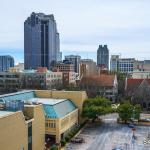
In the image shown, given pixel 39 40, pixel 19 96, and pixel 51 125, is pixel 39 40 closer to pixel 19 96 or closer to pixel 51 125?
pixel 19 96

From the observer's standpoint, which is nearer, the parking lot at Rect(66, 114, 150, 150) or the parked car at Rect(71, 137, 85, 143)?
the parking lot at Rect(66, 114, 150, 150)

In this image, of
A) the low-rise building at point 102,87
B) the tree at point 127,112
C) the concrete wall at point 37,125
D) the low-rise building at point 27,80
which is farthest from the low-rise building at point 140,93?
the concrete wall at point 37,125

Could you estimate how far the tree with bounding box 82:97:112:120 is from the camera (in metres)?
62.6

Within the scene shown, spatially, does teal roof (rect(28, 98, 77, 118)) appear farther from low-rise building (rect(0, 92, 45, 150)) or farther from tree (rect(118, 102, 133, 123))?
tree (rect(118, 102, 133, 123))

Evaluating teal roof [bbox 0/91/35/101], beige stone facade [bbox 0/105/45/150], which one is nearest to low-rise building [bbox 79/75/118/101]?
teal roof [bbox 0/91/35/101]

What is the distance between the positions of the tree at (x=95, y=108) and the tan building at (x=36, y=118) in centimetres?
161

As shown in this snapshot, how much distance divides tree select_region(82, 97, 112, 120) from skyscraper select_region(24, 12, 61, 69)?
4613 inches

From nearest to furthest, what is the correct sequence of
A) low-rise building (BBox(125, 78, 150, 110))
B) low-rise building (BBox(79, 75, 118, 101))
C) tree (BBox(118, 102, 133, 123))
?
tree (BBox(118, 102, 133, 123))
low-rise building (BBox(125, 78, 150, 110))
low-rise building (BBox(79, 75, 118, 101))

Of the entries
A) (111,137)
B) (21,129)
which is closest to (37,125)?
(21,129)

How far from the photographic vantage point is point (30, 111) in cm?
4316

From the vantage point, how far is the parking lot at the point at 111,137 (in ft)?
165

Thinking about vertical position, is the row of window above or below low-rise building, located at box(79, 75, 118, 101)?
below

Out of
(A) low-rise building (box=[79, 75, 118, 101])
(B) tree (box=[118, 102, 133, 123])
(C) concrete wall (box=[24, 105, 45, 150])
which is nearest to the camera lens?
(C) concrete wall (box=[24, 105, 45, 150])

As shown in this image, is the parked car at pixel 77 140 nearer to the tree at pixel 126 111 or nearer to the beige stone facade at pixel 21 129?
the beige stone facade at pixel 21 129
